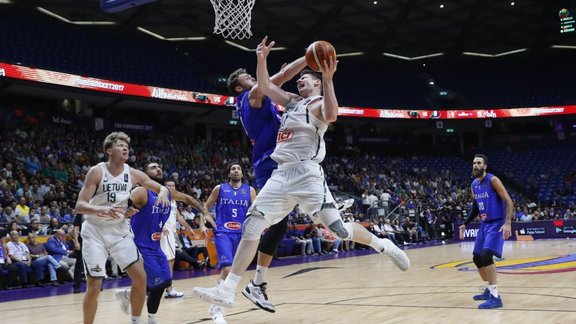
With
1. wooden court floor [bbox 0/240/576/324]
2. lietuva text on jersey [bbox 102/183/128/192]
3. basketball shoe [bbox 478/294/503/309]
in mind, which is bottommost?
wooden court floor [bbox 0/240/576/324]

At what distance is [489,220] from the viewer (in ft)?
24.9

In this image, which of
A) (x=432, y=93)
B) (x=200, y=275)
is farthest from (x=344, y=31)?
(x=200, y=275)

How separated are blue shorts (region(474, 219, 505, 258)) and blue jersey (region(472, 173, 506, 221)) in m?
0.08

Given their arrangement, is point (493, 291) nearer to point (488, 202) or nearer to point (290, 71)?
point (488, 202)

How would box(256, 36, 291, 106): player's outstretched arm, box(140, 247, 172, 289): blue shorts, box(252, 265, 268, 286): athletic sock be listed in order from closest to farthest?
box(256, 36, 291, 106): player's outstretched arm < box(252, 265, 268, 286): athletic sock < box(140, 247, 172, 289): blue shorts

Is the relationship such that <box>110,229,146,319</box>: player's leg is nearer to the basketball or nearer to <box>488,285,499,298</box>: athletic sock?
the basketball

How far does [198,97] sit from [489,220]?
21.7m

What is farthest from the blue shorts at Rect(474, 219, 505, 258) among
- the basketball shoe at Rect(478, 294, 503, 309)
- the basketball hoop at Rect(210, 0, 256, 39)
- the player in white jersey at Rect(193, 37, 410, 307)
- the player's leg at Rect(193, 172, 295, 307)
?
the basketball hoop at Rect(210, 0, 256, 39)

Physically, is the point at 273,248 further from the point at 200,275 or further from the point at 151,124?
the point at 151,124

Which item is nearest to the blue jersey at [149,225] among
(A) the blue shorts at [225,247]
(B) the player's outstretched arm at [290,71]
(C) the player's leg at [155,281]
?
(C) the player's leg at [155,281]

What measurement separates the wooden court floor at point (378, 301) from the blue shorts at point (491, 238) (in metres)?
0.65

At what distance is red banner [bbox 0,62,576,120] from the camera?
72.5 ft

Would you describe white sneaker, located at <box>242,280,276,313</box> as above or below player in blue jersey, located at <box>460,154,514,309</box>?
below

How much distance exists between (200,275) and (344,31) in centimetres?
2218
